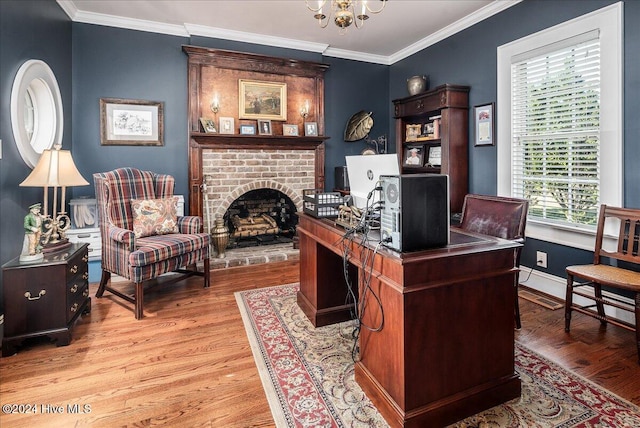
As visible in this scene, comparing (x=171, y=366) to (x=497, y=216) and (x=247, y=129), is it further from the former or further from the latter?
(x=247, y=129)

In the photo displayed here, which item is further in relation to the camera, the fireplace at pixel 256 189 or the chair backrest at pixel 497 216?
the fireplace at pixel 256 189

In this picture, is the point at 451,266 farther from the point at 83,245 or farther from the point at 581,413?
the point at 83,245

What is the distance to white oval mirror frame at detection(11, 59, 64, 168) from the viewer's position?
8.99 ft

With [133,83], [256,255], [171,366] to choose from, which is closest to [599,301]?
[171,366]

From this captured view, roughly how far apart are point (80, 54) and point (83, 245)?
7.97ft

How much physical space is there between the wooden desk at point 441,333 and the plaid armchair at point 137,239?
6.15 ft

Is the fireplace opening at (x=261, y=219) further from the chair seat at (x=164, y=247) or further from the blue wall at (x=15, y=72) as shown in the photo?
the blue wall at (x=15, y=72)

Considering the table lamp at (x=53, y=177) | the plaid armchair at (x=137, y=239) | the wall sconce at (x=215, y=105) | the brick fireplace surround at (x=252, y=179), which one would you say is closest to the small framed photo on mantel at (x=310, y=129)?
the brick fireplace surround at (x=252, y=179)

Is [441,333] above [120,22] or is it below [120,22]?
below

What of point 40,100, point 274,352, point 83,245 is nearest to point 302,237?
point 274,352

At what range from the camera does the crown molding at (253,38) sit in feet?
13.6

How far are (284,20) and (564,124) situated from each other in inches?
120

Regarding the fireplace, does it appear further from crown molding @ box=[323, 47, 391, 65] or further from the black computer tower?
the black computer tower

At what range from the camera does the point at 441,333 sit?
151 cm
